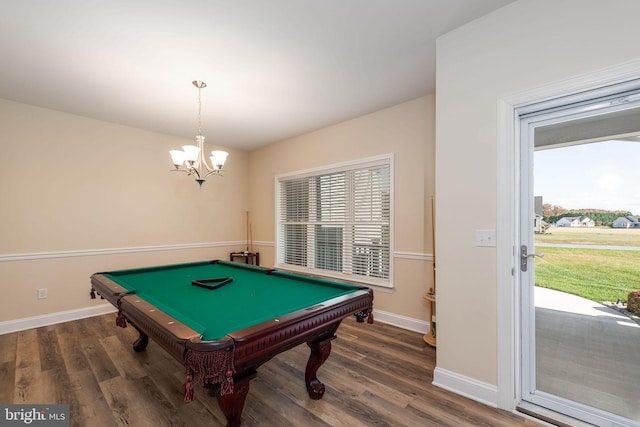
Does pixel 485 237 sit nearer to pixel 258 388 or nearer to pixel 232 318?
pixel 232 318

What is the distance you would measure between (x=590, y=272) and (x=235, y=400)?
2233mm

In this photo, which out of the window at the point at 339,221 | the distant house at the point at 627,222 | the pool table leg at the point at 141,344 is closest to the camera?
the distant house at the point at 627,222

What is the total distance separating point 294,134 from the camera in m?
4.37

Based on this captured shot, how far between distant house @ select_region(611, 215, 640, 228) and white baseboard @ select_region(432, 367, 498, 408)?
1252 mm

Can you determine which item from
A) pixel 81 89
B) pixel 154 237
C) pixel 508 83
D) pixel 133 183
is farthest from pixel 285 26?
pixel 154 237

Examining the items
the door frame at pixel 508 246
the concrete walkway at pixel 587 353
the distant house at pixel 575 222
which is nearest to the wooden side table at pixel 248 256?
the door frame at pixel 508 246

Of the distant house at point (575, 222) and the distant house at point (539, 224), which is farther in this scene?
the distant house at point (539, 224)

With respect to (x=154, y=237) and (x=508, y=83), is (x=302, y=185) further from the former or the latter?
(x=508, y=83)

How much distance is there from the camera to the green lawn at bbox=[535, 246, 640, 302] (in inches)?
61.7

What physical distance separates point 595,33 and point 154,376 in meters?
3.73

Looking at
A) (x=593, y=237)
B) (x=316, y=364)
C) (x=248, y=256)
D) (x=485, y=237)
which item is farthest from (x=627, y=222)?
(x=248, y=256)

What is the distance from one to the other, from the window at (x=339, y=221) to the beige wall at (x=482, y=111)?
1290 mm

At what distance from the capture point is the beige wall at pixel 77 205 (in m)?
3.13

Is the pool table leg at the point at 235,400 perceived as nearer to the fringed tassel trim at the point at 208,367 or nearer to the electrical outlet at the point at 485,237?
the fringed tassel trim at the point at 208,367
